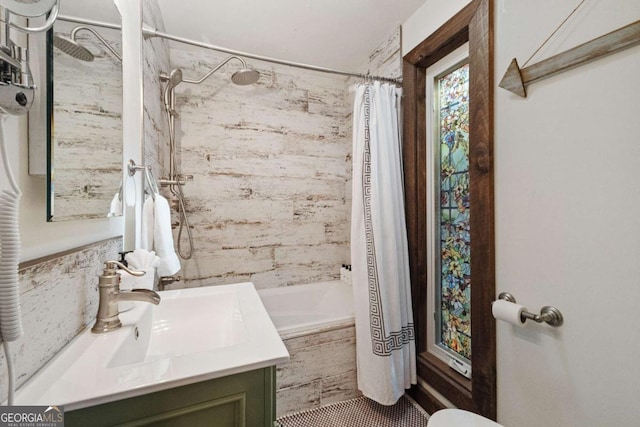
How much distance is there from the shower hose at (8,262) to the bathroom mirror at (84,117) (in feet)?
0.86

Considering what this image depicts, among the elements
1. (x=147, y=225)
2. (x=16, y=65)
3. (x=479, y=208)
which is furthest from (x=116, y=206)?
(x=479, y=208)

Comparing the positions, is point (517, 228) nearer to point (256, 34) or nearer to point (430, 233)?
point (430, 233)

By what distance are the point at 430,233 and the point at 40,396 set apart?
5.84ft

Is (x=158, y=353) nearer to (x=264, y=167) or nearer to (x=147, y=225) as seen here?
(x=147, y=225)

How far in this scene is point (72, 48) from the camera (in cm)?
74

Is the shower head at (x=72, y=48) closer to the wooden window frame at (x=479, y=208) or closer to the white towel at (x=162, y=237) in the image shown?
the white towel at (x=162, y=237)

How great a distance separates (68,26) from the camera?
28.0 inches

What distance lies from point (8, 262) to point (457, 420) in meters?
1.52

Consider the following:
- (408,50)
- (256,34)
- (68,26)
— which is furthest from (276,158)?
(68,26)

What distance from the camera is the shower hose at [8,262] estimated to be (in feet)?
1.35

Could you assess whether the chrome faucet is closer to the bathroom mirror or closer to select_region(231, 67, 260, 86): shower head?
the bathroom mirror

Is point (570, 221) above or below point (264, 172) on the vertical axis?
below

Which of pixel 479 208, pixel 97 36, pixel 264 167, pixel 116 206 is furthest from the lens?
pixel 264 167

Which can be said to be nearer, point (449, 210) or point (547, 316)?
point (547, 316)
